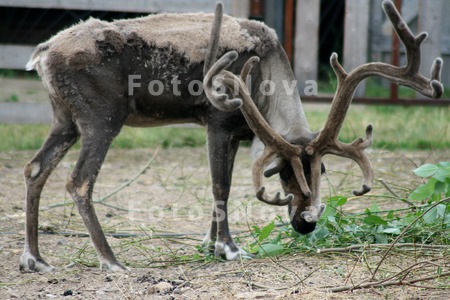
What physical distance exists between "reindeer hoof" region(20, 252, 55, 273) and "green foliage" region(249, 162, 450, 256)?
1255 mm

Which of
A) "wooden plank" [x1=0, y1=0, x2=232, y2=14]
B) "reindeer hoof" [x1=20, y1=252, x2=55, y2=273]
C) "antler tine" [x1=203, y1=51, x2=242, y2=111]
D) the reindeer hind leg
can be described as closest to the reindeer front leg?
"antler tine" [x1=203, y1=51, x2=242, y2=111]

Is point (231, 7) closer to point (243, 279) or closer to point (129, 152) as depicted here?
point (129, 152)

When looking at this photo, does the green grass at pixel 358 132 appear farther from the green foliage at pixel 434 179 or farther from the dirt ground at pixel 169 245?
the green foliage at pixel 434 179

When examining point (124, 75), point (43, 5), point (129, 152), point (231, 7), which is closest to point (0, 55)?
point (43, 5)

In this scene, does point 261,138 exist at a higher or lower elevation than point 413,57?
lower

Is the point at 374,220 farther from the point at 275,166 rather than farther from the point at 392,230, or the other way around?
the point at 275,166

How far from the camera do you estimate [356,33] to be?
9023 mm

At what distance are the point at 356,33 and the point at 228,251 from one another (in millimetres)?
4399

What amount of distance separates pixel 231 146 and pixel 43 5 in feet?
13.0

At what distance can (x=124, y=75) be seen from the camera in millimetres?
5246

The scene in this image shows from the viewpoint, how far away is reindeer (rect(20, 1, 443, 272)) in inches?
195

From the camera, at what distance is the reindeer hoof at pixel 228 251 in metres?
5.26

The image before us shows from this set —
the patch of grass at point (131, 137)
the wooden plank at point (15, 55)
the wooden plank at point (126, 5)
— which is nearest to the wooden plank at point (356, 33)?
the wooden plank at point (126, 5)

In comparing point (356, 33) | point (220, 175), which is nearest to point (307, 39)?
point (356, 33)
